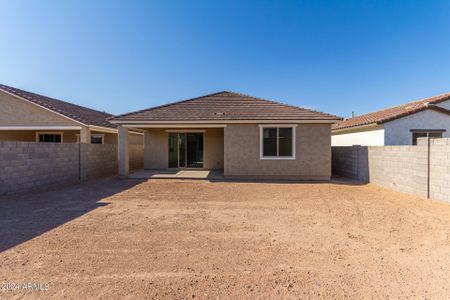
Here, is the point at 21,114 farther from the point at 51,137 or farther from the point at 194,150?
the point at 194,150

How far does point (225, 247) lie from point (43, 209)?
218 inches

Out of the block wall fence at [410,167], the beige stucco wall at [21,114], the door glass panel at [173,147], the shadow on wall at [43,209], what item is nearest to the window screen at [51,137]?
the beige stucco wall at [21,114]

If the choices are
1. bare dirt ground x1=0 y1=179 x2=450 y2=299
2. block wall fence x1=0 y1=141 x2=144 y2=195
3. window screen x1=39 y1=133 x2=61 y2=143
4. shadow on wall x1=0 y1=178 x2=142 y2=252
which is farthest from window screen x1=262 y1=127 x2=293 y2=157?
window screen x1=39 y1=133 x2=61 y2=143

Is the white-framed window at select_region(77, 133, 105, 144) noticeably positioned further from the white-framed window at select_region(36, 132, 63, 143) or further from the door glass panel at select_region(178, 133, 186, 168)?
the door glass panel at select_region(178, 133, 186, 168)

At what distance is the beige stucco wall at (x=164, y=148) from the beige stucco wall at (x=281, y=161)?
3.09 m

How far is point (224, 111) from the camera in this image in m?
12.5

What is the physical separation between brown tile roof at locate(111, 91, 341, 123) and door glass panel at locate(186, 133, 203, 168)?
87.0 inches

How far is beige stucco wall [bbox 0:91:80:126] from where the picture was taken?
13.4 metres

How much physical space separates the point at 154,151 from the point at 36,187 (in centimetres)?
653

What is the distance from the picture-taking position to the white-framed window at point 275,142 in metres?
11.7

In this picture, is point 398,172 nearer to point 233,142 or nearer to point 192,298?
point 233,142

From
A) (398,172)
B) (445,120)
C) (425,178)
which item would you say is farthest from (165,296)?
(445,120)

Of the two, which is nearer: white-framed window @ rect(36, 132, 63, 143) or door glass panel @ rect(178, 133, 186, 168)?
door glass panel @ rect(178, 133, 186, 168)

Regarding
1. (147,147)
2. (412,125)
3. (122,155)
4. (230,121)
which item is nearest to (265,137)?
(230,121)
